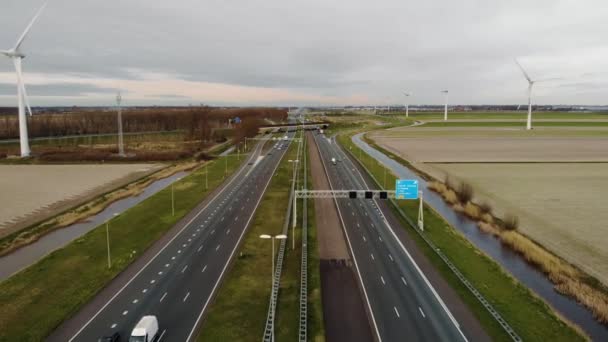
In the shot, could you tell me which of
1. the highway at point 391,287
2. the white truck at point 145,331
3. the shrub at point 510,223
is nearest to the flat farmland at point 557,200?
the shrub at point 510,223

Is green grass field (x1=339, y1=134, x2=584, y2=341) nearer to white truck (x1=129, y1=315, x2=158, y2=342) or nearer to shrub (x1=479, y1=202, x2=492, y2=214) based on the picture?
shrub (x1=479, y1=202, x2=492, y2=214)

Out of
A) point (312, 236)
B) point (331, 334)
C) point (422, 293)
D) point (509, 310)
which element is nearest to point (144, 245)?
point (312, 236)

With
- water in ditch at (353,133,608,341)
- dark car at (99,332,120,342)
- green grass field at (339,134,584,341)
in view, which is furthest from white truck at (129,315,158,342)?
water in ditch at (353,133,608,341)

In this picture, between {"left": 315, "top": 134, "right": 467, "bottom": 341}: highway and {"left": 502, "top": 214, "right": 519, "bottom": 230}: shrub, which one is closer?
{"left": 315, "top": 134, "right": 467, "bottom": 341}: highway

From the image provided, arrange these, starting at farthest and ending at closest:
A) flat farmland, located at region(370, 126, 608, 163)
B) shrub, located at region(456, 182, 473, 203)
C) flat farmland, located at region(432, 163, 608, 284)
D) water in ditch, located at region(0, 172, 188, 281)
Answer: flat farmland, located at region(370, 126, 608, 163), shrub, located at region(456, 182, 473, 203), flat farmland, located at region(432, 163, 608, 284), water in ditch, located at region(0, 172, 188, 281)

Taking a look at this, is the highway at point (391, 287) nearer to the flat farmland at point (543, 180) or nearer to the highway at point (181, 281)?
the highway at point (181, 281)

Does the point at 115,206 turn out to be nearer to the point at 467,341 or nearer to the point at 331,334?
the point at 331,334
